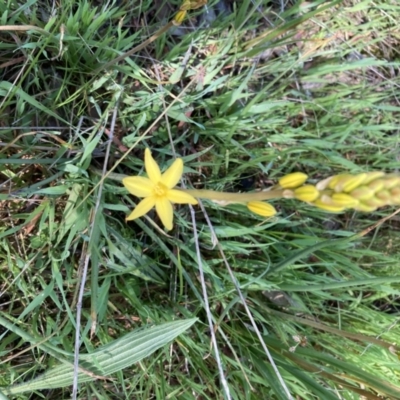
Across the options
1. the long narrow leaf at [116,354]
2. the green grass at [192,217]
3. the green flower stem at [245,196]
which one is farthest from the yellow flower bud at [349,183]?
the long narrow leaf at [116,354]

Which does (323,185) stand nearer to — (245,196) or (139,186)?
(245,196)

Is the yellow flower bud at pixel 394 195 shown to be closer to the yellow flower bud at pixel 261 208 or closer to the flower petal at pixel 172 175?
the yellow flower bud at pixel 261 208

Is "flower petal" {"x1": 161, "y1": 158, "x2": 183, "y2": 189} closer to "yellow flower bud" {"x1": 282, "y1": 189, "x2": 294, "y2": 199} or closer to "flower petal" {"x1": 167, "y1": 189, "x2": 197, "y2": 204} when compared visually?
"flower petal" {"x1": 167, "y1": 189, "x2": 197, "y2": 204}

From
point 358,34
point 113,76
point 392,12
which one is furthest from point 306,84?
point 113,76

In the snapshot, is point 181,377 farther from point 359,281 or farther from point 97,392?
point 359,281

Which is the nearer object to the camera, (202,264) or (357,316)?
(202,264)


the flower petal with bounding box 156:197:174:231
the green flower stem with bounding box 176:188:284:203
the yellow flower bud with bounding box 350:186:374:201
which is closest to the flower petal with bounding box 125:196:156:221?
the flower petal with bounding box 156:197:174:231

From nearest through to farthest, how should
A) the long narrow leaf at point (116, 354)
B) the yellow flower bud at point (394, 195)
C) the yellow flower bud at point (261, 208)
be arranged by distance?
the yellow flower bud at point (394, 195) < the yellow flower bud at point (261, 208) < the long narrow leaf at point (116, 354)

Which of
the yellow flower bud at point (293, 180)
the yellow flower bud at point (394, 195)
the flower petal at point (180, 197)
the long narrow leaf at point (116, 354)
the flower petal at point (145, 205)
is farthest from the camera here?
the long narrow leaf at point (116, 354)
